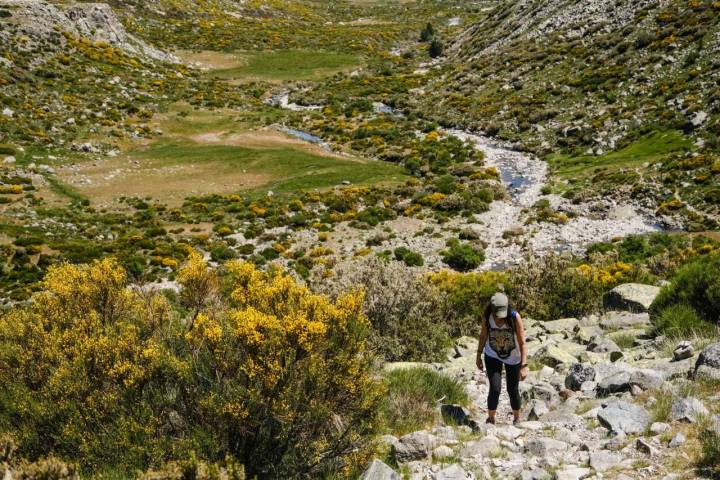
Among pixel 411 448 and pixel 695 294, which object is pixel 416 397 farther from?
pixel 695 294

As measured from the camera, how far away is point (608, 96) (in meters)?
44.0

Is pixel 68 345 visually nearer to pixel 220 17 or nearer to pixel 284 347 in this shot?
pixel 284 347

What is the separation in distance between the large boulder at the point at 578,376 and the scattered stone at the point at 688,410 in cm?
219

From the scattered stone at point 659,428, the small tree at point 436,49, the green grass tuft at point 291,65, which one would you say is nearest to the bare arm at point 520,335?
the scattered stone at point 659,428

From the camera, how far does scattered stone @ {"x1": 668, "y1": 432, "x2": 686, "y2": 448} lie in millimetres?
5199

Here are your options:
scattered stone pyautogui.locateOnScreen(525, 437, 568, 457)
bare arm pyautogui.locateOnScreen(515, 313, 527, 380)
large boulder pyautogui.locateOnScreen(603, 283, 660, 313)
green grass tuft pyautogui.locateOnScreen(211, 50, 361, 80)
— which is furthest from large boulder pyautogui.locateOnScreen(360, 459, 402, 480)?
green grass tuft pyautogui.locateOnScreen(211, 50, 361, 80)

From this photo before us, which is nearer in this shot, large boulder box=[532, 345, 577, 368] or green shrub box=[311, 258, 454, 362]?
large boulder box=[532, 345, 577, 368]

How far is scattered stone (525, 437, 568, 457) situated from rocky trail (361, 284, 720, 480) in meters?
0.01

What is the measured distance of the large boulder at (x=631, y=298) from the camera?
13.7 meters

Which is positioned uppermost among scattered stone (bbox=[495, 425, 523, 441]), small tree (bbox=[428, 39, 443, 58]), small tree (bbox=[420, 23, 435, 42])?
small tree (bbox=[420, 23, 435, 42])

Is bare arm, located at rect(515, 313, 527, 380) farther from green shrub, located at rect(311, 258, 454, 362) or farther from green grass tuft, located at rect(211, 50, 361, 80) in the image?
green grass tuft, located at rect(211, 50, 361, 80)

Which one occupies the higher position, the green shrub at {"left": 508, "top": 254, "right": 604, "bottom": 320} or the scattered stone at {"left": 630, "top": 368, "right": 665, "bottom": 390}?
the scattered stone at {"left": 630, "top": 368, "right": 665, "bottom": 390}

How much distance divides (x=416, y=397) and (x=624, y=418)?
122 inches

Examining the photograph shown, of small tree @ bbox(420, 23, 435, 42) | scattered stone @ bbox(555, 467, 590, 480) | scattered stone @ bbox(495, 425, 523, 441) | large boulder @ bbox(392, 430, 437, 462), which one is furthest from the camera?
small tree @ bbox(420, 23, 435, 42)
